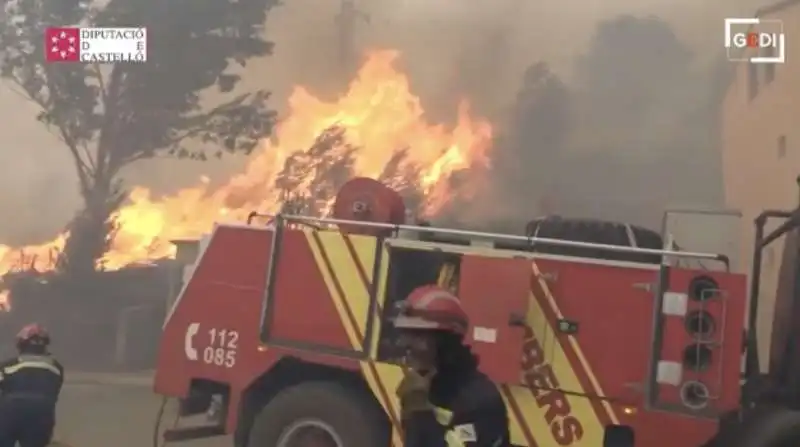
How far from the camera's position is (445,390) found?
268cm

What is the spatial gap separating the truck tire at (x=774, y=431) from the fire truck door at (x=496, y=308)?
4.06 ft

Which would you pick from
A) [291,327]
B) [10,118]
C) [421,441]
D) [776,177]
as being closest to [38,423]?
[291,327]

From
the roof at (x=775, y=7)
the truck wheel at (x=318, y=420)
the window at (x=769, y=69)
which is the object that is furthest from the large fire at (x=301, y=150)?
the truck wheel at (x=318, y=420)

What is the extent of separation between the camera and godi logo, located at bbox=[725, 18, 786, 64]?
8867 millimetres

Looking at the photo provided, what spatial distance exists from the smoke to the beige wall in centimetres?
54

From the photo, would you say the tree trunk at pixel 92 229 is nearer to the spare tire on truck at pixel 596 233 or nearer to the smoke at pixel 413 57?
the smoke at pixel 413 57

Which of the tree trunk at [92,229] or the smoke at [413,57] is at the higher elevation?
the smoke at [413,57]

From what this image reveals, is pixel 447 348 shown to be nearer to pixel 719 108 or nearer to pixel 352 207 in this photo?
pixel 352 207

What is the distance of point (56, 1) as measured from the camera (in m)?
10.4

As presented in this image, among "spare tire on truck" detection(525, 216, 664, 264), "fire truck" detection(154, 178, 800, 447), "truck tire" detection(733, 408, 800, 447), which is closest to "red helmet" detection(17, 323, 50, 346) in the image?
"fire truck" detection(154, 178, 800, 447)

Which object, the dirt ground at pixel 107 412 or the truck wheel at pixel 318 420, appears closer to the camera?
the truck wheel at pixel 318 420

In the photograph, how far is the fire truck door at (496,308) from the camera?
513cm

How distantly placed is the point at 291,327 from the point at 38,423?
191 cm

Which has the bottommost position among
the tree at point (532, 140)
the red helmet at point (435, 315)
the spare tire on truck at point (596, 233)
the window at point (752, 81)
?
the red helmet at point (435, 315)
